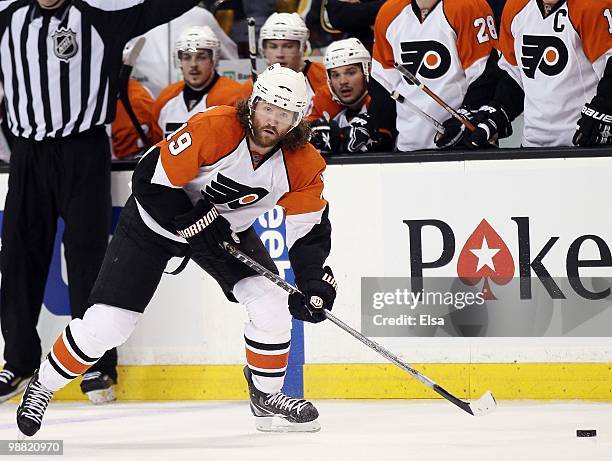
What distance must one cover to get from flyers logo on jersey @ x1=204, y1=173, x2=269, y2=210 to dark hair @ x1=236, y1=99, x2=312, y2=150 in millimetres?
158

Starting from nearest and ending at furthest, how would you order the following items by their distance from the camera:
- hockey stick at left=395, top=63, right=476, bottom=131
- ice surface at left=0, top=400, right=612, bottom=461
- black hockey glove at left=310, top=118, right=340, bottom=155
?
ice surface at left=0, top=400, right=612, bottom=461 < hockey stick at left=395, top=63, right=476, bottom=131 < black hockey glove at left=310, top=118, right=340, bottom=155

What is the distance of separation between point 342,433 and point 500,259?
101cm

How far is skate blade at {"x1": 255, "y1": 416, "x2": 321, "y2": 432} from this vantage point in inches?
156

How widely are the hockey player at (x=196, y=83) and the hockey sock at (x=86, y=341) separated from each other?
1.60m

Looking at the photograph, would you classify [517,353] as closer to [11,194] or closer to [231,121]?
[231,121]

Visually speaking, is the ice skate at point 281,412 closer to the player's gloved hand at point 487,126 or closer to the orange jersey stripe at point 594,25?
the player's gloved hand at point 487,126

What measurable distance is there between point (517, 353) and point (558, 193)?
586mm

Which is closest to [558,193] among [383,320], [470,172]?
[470,172]

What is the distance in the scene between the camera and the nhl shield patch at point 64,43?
15.5 feet

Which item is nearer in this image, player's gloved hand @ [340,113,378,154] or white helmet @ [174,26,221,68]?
player's gloved hand @ [340,113,378,154]

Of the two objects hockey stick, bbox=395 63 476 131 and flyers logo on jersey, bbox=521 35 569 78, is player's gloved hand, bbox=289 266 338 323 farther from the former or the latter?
flyers logo on jersey, bbox=521 35 569 78

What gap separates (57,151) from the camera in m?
4.72

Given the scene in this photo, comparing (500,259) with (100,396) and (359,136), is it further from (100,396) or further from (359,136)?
(100,396)

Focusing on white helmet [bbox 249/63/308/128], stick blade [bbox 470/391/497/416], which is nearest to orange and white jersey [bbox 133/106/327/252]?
white helmet [bbox 249/63/308/128]
